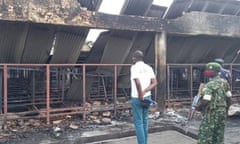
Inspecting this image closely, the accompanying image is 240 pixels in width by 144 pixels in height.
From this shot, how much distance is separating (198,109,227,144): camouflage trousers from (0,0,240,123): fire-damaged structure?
3687 millimetres

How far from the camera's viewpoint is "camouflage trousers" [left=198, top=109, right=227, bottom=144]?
13.7ft

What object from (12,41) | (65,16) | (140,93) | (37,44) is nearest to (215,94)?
(140,93)

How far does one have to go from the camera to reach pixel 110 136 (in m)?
6.19

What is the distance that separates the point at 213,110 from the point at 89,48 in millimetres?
5400

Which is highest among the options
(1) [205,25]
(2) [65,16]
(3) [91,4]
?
(3) [91,4]

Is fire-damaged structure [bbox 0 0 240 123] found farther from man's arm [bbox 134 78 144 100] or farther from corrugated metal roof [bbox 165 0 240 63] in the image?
man's arm [bbox 134 78 144 100]

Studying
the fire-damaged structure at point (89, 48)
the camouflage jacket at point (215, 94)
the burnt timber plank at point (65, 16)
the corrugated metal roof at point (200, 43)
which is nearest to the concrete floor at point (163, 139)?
the fire-damaged structure at point (89, 48)

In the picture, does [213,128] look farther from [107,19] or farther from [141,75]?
[107,19]

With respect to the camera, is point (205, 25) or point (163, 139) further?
point (205, 25)

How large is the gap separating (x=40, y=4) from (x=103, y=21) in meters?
1.57

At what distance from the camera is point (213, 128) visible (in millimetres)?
4184

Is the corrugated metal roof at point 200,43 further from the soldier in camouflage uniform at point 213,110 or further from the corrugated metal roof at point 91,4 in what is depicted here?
the soldier in camouflage uniform at point 213,110

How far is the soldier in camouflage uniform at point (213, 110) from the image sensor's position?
4.18 meters

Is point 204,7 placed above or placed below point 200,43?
above
